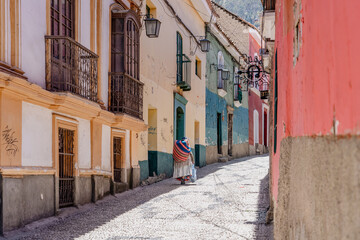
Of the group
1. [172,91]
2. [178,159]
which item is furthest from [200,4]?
[178,159]

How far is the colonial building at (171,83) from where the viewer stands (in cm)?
1406

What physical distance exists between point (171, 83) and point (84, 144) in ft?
23.4

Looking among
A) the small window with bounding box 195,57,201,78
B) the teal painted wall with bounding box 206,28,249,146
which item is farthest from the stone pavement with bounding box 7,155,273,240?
the teal painted wall with bounding box 206,28,249,146

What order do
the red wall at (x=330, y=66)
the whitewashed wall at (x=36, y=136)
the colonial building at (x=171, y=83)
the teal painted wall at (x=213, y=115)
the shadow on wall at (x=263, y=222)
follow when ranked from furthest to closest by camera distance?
the teal painted wall at (x=213, y=115), the colonial building at (x=171, y=83), the whitewashed wall at (x=36, y=136), the shadow on wall at (x=263, y=222), the red wall at (x=330, y=66)

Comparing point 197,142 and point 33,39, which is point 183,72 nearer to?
point 197,142

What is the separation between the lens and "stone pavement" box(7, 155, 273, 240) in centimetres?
671

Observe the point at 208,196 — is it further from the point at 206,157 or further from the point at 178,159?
the point at 206,157

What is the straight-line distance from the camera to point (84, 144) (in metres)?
9.67

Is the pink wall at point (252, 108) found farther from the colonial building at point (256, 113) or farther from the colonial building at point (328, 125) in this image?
the colonial building at point (328, 125)

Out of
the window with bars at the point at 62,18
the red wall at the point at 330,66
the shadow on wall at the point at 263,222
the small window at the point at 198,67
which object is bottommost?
the shadow on wall at the point at 263,222

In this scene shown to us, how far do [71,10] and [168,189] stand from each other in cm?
505

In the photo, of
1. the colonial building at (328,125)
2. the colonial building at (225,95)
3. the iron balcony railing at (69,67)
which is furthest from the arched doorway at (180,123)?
the colonial building at (328,125)

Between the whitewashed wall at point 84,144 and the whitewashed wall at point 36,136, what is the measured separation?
1.36 metres

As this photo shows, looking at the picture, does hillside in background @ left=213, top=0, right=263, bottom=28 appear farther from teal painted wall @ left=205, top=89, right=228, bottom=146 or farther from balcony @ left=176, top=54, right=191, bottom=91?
balcony @ left=176, top=54, right=191, bottom=91
